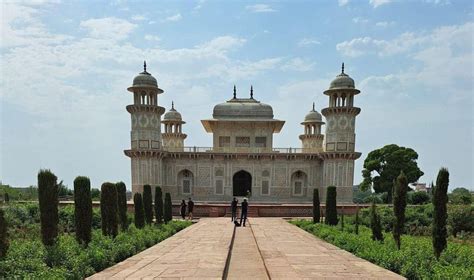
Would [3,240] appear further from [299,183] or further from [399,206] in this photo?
[299,183]

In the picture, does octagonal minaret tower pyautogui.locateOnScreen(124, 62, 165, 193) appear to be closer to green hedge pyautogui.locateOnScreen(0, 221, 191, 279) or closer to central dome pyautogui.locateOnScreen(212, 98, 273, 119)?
central dome pyautogui.locateOnScreen(212, 98, 273, 119)

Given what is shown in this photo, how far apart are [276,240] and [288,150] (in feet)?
54.7

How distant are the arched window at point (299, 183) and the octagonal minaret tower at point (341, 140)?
6.72 ft

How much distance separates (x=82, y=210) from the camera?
835 cm

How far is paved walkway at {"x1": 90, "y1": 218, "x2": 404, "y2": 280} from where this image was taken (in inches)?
218

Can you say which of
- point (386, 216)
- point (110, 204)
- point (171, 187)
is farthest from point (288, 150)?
point (110, 204)

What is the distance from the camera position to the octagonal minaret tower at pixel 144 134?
78.6 ft

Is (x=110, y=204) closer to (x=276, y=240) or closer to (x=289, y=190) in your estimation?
(x=276, y=240)

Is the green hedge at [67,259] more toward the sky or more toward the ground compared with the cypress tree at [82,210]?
more toward the ground

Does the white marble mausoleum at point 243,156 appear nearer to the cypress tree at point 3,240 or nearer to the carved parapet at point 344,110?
the carved parapet at point 344,110

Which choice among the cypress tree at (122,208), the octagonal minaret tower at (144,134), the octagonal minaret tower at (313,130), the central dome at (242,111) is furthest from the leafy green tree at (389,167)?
the cypress tree at (122,208)

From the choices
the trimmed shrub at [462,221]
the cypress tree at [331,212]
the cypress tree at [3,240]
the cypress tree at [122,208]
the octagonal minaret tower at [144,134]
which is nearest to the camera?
the cypress tree at [3,240]

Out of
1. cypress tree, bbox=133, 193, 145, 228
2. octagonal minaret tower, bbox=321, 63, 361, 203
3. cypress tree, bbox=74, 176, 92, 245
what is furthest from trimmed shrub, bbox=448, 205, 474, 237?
cypress tree, bbox=74, 176, 92, 245

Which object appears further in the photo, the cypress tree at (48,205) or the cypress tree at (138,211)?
the cypress tree at (138,211)
